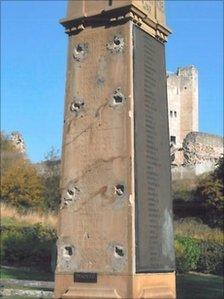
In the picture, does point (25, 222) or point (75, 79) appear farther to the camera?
point (25, 222)

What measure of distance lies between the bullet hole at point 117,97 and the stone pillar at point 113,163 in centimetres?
1

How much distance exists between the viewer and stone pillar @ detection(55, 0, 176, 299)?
5727 millimetres

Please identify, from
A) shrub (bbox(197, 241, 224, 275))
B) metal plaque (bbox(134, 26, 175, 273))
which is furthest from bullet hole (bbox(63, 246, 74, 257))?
shrub (bbox(197, 241, 224, 275))

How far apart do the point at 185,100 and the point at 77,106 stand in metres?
53.8

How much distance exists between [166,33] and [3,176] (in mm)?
28221

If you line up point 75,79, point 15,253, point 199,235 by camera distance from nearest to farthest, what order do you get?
1. point 75,79
2. point 15,253
3. point 199,235

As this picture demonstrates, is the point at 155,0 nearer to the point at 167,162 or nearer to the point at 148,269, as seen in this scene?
the point at 167,162

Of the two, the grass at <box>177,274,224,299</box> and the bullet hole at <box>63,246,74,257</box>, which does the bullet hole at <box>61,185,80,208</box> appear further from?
the grass at <box>177,274,224,299</box>

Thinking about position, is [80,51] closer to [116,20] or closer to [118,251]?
[116,20]

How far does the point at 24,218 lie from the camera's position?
2797cm

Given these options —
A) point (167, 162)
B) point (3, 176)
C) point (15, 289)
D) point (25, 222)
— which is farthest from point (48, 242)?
point (167, 162)

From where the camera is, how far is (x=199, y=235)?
24.6 meters

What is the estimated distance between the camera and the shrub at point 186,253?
20.3 metres

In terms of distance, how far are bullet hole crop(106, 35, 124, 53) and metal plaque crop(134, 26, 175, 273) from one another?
0.47 ft
